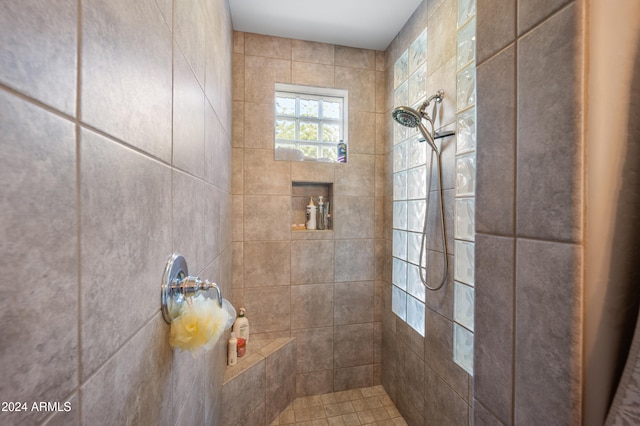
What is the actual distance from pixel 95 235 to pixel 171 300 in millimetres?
293

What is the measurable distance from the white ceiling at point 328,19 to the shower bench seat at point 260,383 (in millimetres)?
2192

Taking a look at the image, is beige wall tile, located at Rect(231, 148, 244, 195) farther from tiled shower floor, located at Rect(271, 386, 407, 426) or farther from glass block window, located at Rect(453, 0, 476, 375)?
tiled shower floor, located at Rect(271, 386, 407, 426)

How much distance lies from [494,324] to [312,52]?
6.68ft

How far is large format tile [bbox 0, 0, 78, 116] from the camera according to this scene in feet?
0.71

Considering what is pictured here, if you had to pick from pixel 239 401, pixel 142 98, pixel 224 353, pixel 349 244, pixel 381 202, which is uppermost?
pixel 142 98

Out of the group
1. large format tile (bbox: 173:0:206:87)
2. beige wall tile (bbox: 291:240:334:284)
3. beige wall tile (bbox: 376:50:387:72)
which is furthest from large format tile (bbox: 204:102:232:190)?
beige wall tile (bbox: 376:50:387:72)

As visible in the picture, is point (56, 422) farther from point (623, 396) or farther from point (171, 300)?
point (623, 396)

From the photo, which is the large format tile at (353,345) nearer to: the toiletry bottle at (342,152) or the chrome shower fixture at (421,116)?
the toiletry bottle at (342,152)

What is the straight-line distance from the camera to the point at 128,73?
0.41 meters

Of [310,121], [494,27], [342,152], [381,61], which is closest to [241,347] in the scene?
[342,152]

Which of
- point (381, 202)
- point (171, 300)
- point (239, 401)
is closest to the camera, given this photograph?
point (171, 300)

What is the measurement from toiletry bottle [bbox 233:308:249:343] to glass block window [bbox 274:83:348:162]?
1223mm

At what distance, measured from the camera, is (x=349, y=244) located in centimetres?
194

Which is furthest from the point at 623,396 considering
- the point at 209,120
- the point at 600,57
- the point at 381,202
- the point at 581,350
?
the point at 381,202
